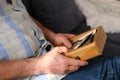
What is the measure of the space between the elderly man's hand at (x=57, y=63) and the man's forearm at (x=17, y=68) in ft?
0.14

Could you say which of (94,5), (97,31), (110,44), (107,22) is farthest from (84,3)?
(97,31)

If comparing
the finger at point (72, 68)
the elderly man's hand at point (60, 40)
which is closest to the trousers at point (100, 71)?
the finger at point (72, 68)

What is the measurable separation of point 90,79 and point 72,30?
600 millimetres

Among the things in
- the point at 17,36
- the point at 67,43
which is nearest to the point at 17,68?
the point at 17,36

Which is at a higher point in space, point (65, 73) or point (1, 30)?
point (1, 30)

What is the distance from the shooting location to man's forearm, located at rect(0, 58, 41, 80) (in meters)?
0.98

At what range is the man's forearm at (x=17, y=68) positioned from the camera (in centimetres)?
98

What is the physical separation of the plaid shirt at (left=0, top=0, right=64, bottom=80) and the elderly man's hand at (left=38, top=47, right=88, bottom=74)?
0.04m

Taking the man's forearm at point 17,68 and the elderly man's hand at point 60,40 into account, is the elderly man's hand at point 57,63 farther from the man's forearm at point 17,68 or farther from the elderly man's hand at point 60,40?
the elderly man's hand at point 60,40

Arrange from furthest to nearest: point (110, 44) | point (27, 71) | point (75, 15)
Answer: point (75, 15) < point (110, 44) < point (27, 71)

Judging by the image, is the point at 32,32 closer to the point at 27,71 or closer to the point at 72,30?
the point at 27,71

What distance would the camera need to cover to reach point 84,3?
1.80 m

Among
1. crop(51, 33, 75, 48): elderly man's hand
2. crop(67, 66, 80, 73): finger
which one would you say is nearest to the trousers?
crop(67, 66, 80, 73): finger

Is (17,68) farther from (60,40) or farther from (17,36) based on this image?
(60,40)
